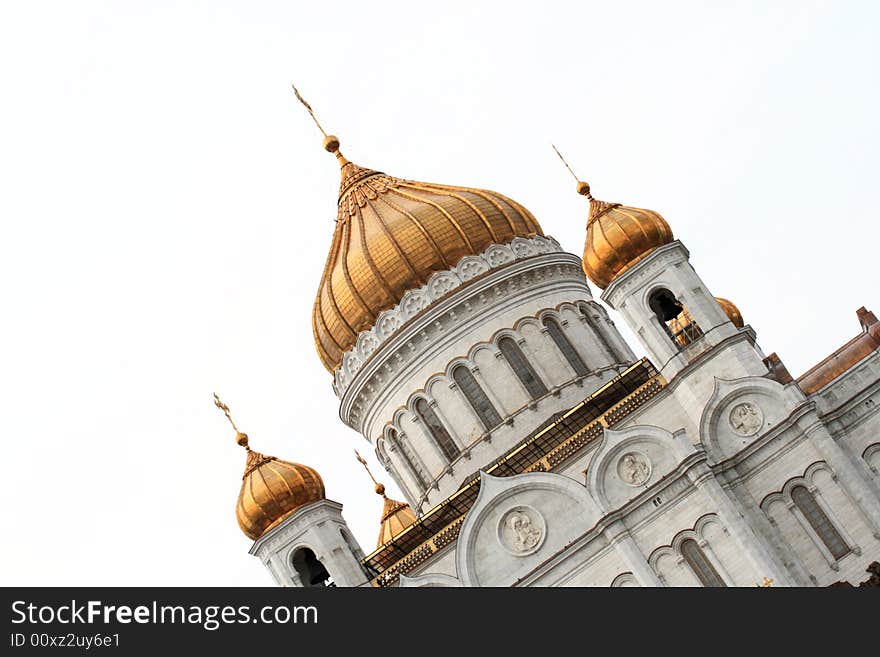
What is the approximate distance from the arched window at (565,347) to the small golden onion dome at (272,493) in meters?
6.62

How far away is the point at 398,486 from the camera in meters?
35.5

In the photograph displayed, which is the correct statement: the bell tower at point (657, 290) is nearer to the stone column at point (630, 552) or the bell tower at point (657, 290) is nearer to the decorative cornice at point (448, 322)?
the stone column at point (630, 552)

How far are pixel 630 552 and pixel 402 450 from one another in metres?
8.28

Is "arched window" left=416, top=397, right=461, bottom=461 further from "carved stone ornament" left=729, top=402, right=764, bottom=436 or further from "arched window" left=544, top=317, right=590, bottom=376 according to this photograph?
"carved stone ornament" left=729, top=402, right=764, bottom=436

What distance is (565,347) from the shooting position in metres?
34.6

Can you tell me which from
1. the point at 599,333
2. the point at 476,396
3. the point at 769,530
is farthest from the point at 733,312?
the point at 769,530

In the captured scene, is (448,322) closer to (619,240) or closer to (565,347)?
(565,347)

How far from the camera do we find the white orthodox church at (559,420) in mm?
28031

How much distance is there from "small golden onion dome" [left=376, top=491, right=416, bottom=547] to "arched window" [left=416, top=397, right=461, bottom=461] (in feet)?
23.5

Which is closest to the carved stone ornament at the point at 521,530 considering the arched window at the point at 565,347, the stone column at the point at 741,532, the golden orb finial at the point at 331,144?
the stone column at the point at 741,532
